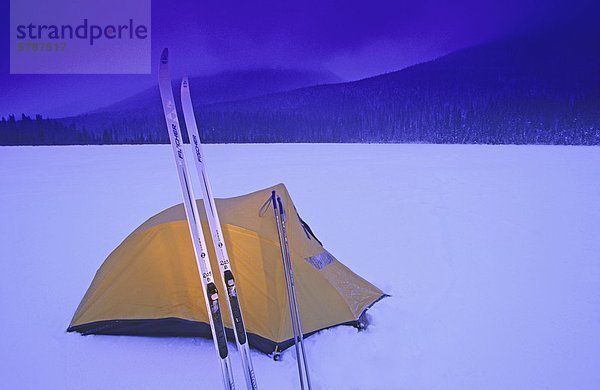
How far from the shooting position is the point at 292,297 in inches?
122

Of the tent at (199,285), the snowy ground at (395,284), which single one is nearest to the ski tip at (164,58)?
the tent at (199,285)

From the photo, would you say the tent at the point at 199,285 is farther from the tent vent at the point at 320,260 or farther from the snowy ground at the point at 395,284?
the snowy ground at the point at 395,284

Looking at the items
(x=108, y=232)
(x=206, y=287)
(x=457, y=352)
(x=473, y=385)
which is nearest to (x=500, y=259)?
(x=457, y=352)

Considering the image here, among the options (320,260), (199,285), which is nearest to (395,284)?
(320,260)

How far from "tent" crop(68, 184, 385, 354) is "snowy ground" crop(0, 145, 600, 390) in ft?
0.44

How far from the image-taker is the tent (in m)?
3.21

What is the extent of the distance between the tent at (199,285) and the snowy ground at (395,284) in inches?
5.2

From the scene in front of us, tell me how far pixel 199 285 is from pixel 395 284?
2097mm

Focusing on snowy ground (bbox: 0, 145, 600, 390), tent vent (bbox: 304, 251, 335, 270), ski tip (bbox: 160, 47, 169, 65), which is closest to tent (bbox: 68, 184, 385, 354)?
tent vent (bbox: 304, 251, 335, 270)

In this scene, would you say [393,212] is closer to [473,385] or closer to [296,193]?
[296,193]

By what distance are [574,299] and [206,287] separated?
338cm

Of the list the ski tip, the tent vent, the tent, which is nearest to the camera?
the ski tip

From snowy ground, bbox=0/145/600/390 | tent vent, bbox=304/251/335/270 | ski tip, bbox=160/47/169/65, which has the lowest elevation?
snowy ground, bbox=0/145/600/390

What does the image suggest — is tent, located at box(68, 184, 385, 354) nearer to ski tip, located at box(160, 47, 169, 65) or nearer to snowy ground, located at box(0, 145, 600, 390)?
snowy ground, located at box(0, 145, 600, 390)
